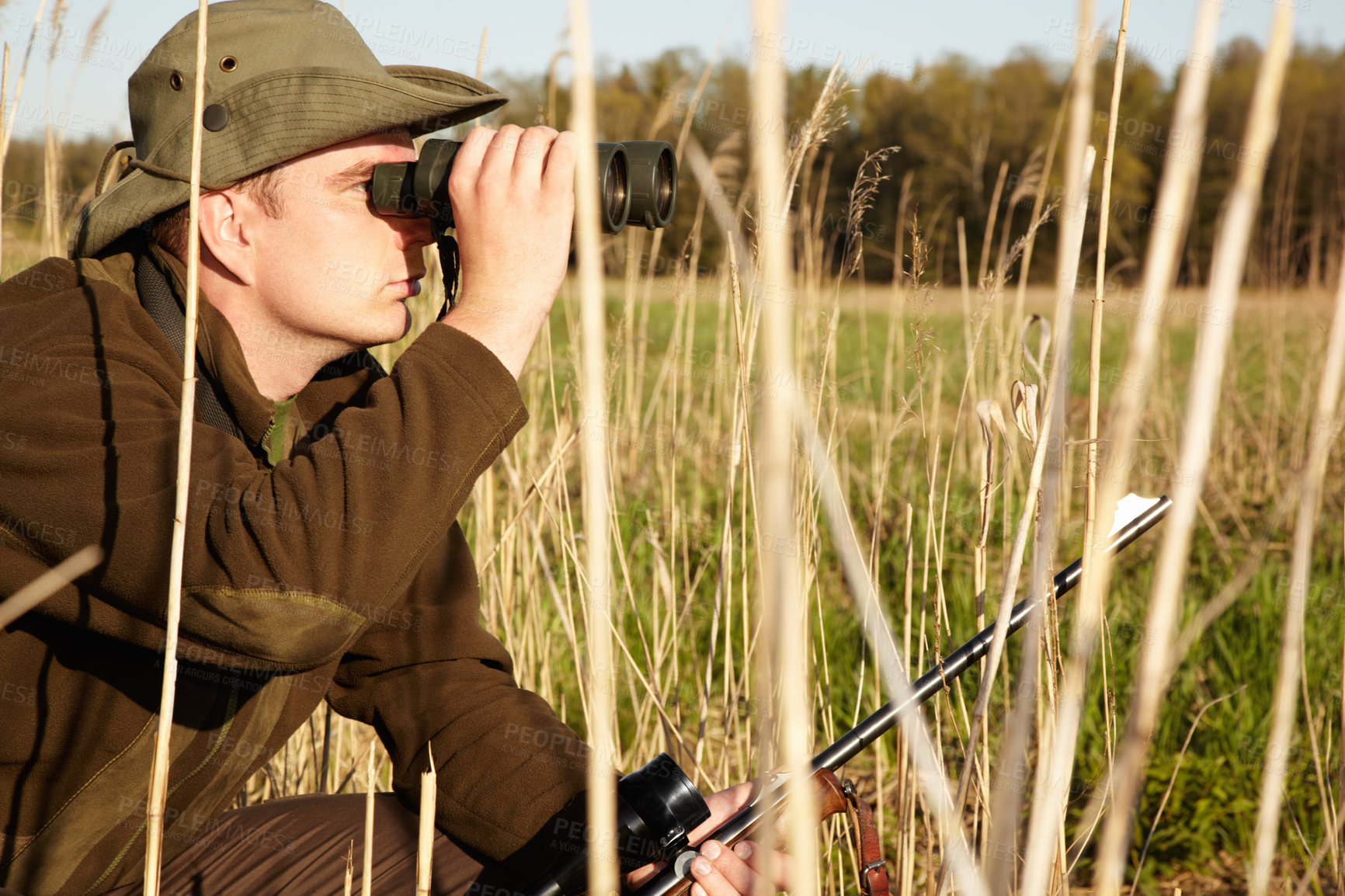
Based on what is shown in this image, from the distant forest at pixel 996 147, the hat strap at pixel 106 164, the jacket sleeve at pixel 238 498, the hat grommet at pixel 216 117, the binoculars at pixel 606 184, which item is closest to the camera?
the jacket sleeve at pixel 238 498

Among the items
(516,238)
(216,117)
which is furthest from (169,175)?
(516,238)

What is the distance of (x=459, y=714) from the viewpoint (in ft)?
4.58

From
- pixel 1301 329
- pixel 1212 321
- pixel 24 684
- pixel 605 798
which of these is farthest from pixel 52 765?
pixel 1301 329

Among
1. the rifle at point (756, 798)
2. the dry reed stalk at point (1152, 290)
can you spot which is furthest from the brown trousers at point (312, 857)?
the dry reed stalk at point (1152, 290)

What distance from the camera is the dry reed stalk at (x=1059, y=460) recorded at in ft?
2.05

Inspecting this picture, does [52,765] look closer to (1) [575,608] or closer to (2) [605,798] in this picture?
(2) [605,798]

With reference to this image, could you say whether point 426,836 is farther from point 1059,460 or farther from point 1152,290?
point 1152,290

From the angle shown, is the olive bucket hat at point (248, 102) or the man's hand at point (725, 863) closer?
the man's hand at point (725, 863)

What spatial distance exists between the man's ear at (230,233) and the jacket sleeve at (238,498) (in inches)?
11.3

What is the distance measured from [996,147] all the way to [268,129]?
19802 millimetres

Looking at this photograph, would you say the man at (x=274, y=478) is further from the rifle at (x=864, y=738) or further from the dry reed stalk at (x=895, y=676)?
the dry reed stalk at (x=895, y=676)

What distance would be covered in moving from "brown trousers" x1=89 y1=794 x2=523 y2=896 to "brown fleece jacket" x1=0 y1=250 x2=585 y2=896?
35 millimetres

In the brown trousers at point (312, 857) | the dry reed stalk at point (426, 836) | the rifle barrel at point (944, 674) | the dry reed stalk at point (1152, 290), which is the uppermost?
the dry reed stalk at point (1152, 290)

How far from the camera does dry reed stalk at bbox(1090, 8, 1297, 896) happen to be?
0.46m
